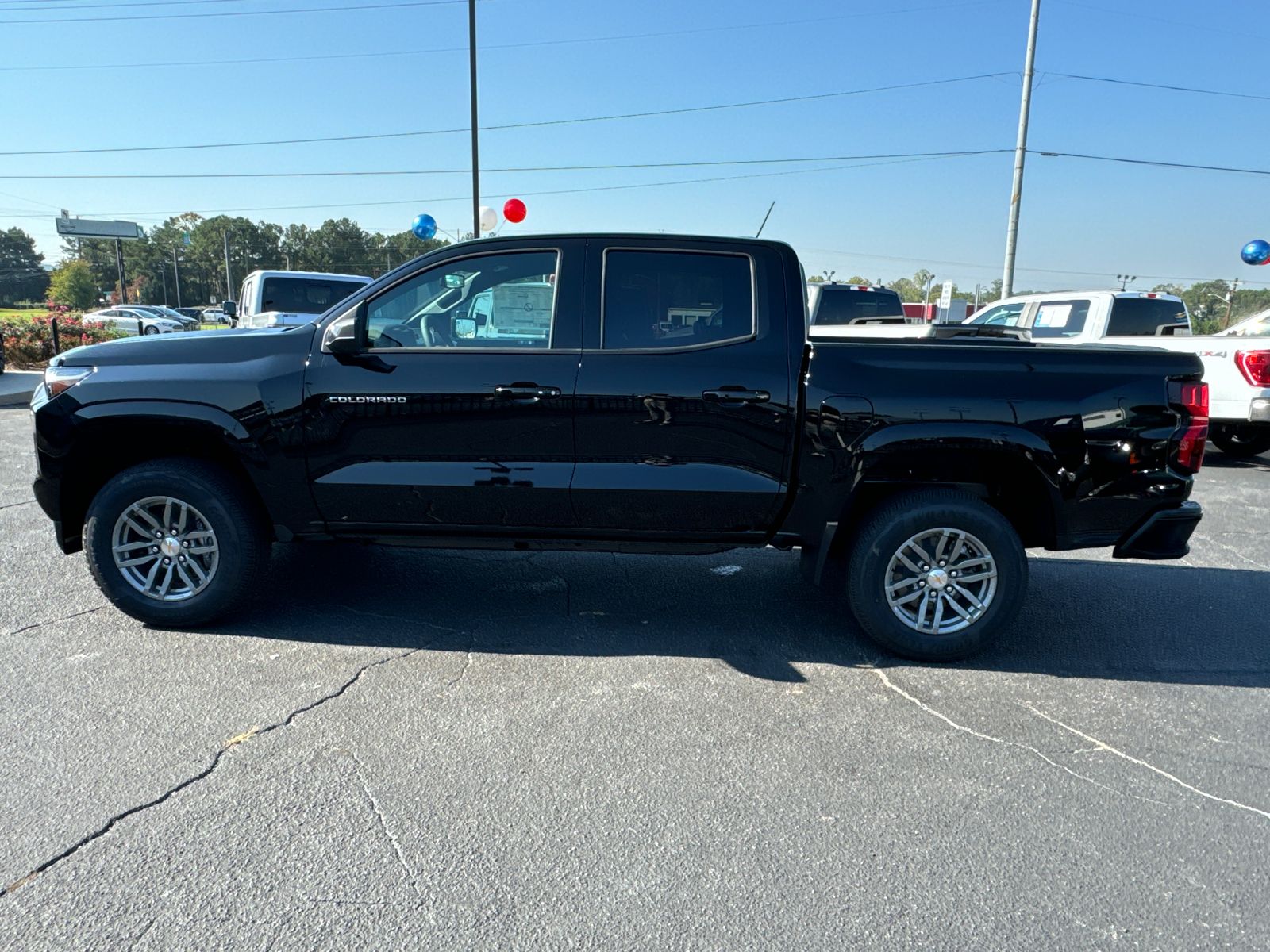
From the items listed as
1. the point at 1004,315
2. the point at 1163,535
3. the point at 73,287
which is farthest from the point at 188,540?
the point at 73,287

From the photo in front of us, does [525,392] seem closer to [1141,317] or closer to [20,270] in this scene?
[1141,317]

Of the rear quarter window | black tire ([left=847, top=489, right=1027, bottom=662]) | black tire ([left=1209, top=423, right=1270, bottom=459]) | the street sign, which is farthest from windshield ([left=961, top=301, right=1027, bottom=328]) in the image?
the street sign

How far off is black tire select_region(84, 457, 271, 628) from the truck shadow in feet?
0.81

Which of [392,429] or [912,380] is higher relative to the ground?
[912,380]

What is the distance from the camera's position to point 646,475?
3.88 m

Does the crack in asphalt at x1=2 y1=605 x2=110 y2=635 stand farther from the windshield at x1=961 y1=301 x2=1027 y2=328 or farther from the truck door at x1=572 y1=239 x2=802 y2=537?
the windshield at x1=961 y1=301 x2=1027 y2=328

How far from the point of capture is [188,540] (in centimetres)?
409

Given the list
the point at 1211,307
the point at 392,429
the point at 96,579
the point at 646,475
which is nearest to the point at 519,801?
the point at 646,475

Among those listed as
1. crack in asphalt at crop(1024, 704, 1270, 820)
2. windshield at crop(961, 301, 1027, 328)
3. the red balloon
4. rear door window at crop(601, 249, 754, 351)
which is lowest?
crack in asphalt at crop(1024, 704, 1270, 820)

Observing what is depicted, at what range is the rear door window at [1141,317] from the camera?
9.74 meters

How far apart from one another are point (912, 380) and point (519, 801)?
2428mm

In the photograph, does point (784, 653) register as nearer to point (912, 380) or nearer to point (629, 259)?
point (912, 380)

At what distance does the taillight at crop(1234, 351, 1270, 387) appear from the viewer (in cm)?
829

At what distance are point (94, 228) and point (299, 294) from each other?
87426 mm
